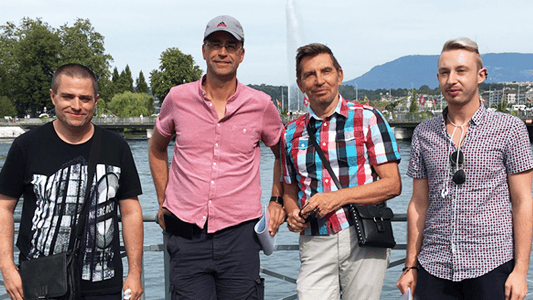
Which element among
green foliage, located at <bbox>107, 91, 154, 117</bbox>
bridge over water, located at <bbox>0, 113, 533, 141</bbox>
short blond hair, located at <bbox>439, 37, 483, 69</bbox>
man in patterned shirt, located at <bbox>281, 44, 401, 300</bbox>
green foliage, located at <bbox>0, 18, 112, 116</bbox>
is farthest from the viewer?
green foliage, located at <bbox>107, 91, 154, 117</bbox>

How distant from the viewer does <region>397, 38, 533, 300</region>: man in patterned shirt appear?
2656 millimetres

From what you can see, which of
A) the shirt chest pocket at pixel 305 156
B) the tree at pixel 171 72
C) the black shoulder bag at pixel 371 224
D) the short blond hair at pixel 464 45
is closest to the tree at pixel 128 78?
the tree at pixel 171 72

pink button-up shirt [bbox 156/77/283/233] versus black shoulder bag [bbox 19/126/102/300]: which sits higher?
pink button-up shirt [bbox 156/77/283/233]

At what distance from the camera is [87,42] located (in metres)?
66.9

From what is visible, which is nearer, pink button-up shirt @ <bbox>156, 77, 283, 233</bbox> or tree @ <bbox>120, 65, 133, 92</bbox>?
pink button-up shirt @ <bbox>156, 77, 283, 233</bbox>

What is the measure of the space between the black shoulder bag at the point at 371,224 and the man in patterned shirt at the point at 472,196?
8.3 inches

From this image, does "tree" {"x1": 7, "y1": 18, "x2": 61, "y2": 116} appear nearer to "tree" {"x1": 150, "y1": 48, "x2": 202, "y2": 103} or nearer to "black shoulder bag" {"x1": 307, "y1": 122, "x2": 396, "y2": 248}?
"tree" {"x1": 150, "y1": 48, "x2": 202, "y2": 103}

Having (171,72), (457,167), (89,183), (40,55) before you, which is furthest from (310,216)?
(171,72)

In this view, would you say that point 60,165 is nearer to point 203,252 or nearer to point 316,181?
point 203,252

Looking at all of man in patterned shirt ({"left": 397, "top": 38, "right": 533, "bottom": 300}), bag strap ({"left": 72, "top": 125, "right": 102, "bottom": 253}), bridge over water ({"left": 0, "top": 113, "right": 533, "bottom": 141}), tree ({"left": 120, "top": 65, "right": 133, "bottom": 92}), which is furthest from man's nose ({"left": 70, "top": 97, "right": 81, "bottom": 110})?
tree ({"left": 120, "top": 65, "right": 133, "bottom": 92})

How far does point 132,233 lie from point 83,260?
30 centimetres

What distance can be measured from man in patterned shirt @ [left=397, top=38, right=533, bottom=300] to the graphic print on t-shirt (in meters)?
1.57

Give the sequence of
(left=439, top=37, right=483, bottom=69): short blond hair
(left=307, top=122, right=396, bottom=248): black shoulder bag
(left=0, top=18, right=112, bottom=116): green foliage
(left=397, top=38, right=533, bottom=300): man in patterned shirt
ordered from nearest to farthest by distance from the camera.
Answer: (left=397, top=38, right=533, bottom=300): man in patterned shirt
(left=439, top=37, right=483, bottom=69): short blond hair
(left=307, top=122, right=396, bottom=248): black shoulder bag
(left=0, top=18, right=112, bottom=116): green foliage

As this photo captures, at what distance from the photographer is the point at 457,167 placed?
2740 mm
